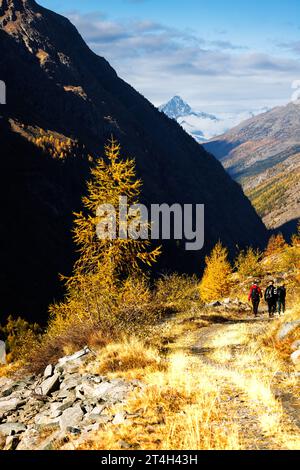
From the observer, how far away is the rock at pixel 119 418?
26.9ft

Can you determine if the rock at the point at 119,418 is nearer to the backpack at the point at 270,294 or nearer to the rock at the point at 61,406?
the rock at the point at 61,406

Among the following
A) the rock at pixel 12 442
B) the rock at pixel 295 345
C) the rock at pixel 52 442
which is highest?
the rock at pixel 295 345

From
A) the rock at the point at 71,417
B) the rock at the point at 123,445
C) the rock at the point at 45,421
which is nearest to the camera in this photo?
the rock at the point at 123,445

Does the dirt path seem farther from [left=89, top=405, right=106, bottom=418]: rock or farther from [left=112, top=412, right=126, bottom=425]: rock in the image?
[left=89, top=405, right=106, bottom=418]: rock

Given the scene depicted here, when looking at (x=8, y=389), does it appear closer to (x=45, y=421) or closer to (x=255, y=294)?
(x=45, y=421)

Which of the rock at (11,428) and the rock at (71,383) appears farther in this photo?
the rock at (71,383)

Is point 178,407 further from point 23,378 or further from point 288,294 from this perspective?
point 288,294

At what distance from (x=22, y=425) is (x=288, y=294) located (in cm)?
3195

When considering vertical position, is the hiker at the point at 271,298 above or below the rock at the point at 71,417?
below

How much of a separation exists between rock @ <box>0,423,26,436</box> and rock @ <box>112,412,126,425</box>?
10.4ft

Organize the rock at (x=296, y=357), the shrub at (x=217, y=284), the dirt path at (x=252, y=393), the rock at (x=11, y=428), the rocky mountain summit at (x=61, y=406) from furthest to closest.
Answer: the shrub at (x=217, y=284)
the rock at (x=296, y=357)
the rock at (x=11, y=428)
the rocky mountain summit at (x=61, y=406)
the dirt path at (x=252, y=393)

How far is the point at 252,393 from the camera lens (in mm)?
9539

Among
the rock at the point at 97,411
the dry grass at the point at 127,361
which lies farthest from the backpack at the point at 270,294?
the rock at the point at 97,411

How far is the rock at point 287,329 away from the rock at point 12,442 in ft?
29.8
